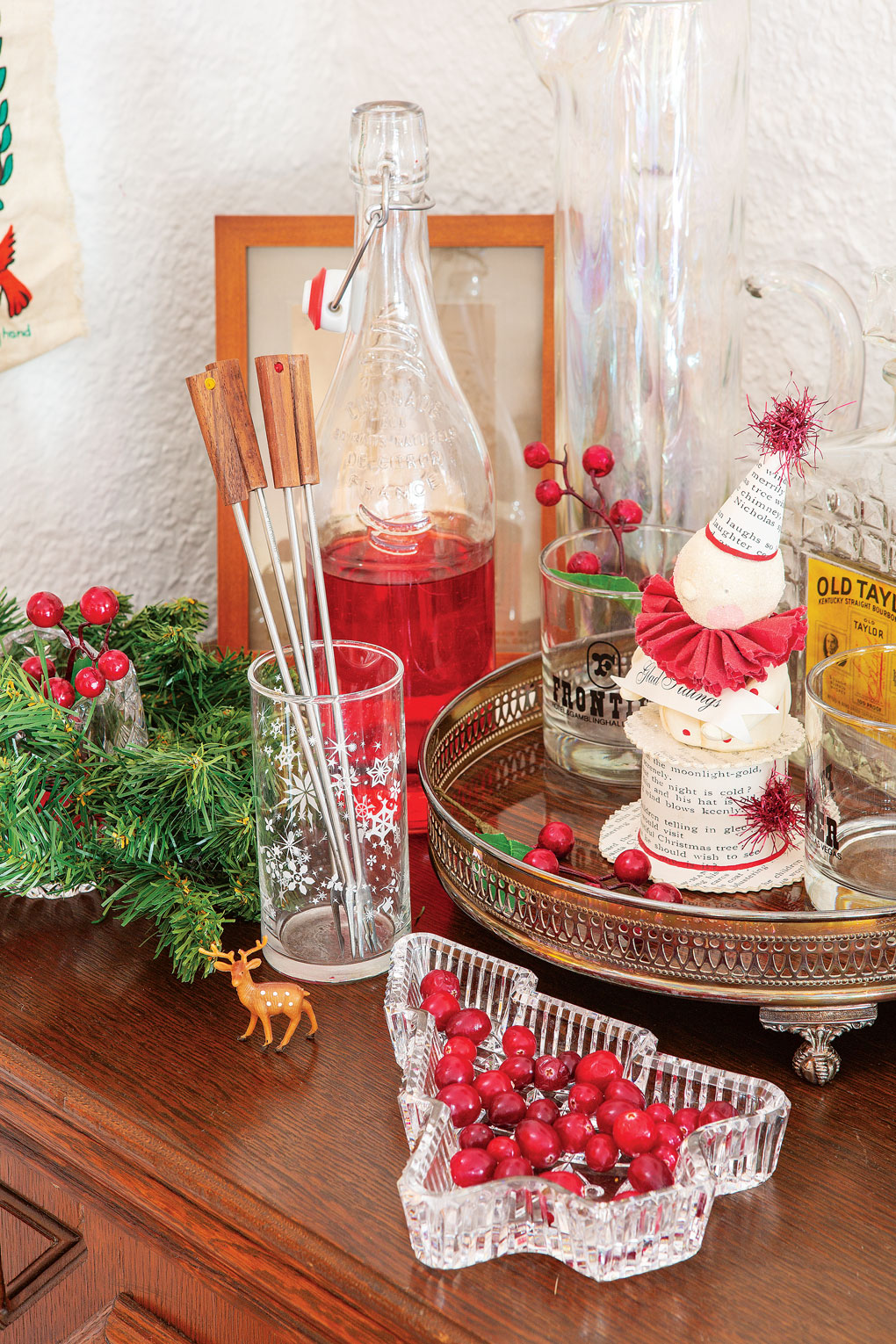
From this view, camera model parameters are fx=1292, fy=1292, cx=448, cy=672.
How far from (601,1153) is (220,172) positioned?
2.12 feet

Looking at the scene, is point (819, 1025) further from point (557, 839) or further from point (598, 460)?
point (598, 460)

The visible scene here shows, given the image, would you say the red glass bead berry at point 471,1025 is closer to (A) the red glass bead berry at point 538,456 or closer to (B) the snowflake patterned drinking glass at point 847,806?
(B) the snowflake patterned drinking glass at point 847,806

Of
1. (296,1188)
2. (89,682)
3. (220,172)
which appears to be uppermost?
(220,172)

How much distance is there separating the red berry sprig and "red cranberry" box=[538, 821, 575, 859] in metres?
0.14

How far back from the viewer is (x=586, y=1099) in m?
0.41


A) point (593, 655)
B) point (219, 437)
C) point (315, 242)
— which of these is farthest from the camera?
point (315, 242)

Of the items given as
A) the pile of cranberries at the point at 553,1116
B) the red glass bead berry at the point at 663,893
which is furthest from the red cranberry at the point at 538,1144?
the red glass bead berry at the point at 663,893

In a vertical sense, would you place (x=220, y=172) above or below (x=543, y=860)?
above

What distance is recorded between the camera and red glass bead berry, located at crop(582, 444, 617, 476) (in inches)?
23.8

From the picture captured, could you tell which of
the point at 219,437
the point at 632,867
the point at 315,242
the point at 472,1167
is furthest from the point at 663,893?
the point at 315,242

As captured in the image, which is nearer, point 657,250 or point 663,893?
point 663,893

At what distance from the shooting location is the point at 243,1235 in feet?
1.29

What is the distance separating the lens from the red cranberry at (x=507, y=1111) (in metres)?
0.40

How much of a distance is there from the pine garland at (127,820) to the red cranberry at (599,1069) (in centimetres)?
16
